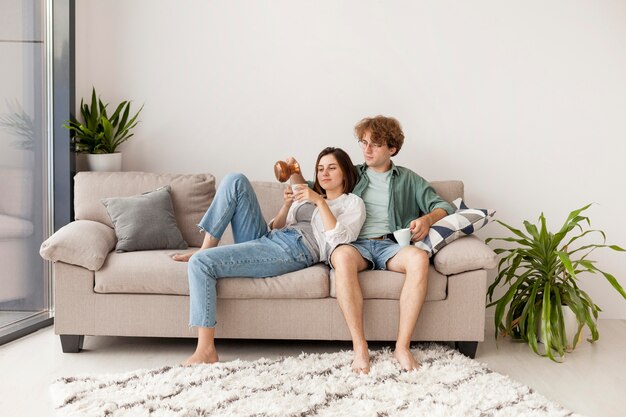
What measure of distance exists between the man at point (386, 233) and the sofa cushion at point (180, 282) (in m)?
0.14

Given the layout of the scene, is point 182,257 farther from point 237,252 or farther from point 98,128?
point 98,128

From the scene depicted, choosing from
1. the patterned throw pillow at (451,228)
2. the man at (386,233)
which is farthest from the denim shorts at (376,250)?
the patterned throw pillow at (451,228)

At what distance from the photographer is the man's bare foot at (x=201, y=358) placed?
319 centimetres

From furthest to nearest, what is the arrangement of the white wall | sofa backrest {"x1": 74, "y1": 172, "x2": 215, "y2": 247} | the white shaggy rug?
1. the white wall
2. sofa backrest {"x1": 74, "y1": 172, "x2": 215, "y2": 247}
3. the white shaggy rug

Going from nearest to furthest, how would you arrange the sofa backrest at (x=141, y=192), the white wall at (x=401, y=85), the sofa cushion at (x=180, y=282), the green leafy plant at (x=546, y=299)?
the sofa cushion at (x=180, y=282) < the green leafy plant at (x=546, y=299) < the sofa backrest at (x=141, y=192) < the white wall at (x=401, y=85)

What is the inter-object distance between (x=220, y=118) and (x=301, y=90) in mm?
500

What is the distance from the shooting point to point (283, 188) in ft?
13.1

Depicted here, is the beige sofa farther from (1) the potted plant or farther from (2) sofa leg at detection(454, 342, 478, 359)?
(1) the potted plant

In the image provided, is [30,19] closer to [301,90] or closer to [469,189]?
[301,90]

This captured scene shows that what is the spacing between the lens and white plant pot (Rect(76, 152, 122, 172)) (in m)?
4.20

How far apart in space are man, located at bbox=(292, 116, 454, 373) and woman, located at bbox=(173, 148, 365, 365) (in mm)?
121

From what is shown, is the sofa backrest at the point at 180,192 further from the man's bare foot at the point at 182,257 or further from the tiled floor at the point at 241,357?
the tiled floor at the point at 241,357

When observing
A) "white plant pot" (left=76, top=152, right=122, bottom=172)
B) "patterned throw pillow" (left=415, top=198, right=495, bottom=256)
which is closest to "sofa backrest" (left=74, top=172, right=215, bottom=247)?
"white plant pot" (left=76, top=152, right=122, bottom=172)

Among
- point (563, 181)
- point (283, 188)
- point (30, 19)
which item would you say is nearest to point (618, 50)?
point (563, 181)
